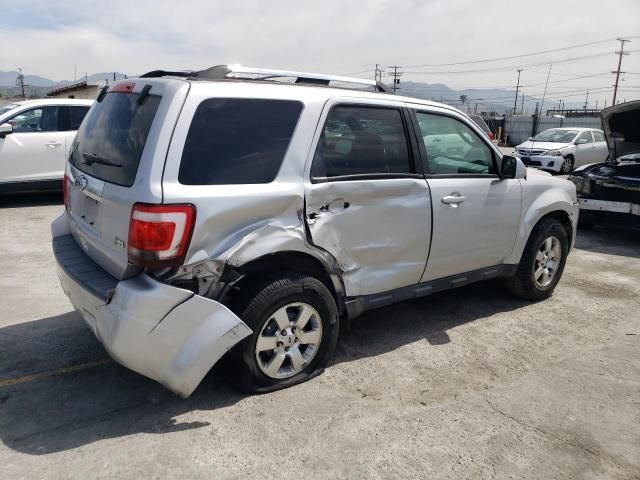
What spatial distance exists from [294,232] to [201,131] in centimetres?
78

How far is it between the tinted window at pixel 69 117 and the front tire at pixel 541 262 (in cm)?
751

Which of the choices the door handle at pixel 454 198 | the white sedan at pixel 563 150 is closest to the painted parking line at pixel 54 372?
the door handle at pixel 454 198

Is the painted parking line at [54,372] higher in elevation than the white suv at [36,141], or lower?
lower

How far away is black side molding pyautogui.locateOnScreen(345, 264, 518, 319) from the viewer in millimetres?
3611

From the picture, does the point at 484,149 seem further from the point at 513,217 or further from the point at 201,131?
the point at 201,131

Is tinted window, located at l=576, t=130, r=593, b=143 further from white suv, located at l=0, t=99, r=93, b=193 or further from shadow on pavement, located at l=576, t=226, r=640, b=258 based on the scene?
white suv, located at l=0, t=99, r=93, b=193

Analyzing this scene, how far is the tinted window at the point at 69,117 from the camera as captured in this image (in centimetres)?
896

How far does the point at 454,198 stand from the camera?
3996mm

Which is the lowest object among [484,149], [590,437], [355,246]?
[590,437]

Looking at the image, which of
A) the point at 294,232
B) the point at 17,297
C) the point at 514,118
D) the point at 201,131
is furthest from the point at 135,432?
the point at 514,118

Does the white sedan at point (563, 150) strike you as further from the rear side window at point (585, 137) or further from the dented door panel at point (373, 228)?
the dented door panel at point (373, 228)

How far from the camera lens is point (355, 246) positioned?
348 centimetres

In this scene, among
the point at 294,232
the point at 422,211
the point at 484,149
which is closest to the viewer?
the point at 294,232

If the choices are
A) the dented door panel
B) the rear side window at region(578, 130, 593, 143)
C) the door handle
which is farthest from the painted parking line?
the rear side window at region(578, 130, 593, 143)
